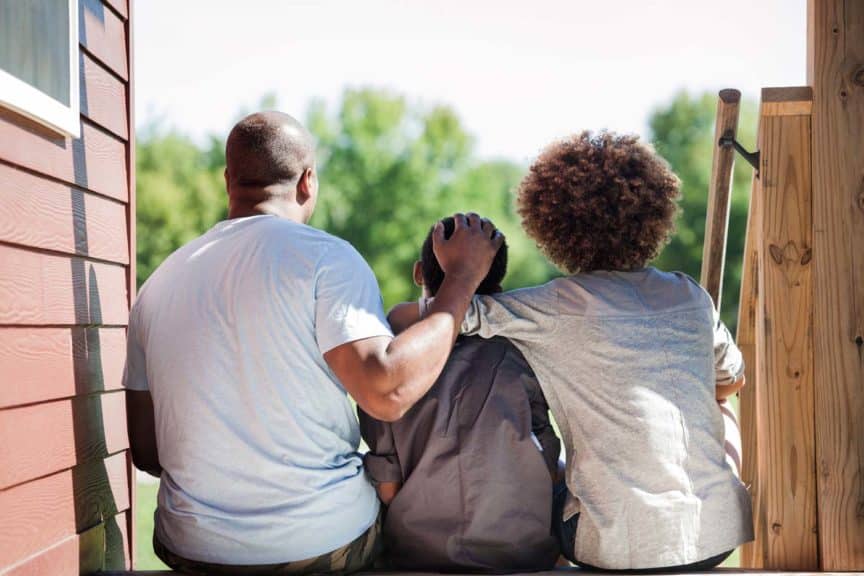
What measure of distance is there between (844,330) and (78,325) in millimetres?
1754

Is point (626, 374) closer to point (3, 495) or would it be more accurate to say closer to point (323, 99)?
point (3, 495)

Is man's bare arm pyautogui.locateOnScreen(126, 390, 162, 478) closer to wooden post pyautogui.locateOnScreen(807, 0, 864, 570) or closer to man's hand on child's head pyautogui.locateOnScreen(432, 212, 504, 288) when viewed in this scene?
man's hand on child's head pyautogui.locateOnScreen(432, 212, 504, 288)

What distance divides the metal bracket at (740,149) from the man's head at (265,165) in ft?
3.61

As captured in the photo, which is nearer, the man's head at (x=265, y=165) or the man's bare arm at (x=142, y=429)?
the man's head at (x=265, y=165)

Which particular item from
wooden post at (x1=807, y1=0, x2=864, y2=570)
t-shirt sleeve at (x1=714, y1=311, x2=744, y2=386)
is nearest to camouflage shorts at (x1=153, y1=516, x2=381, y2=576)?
t-shirt sleeve at (x1=714, y1=311, x2=744, y2=386)

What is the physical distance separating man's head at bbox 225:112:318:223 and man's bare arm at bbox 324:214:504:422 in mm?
395

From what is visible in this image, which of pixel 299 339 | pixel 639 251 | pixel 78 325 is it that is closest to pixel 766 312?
pixel 639 251

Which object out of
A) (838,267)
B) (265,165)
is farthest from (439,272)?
(838,267)

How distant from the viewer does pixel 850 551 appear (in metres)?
2.43

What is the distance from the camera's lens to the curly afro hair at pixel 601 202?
240 cm

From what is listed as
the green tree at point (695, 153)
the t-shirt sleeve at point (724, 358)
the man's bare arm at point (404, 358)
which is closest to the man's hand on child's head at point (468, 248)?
the man's bare arm at point (404, 358)

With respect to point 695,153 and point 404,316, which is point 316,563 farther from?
point 695,153

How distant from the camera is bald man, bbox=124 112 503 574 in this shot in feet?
6.91

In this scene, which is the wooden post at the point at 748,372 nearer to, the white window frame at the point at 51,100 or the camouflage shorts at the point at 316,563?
the camouflage shorts at the point at 316,563
